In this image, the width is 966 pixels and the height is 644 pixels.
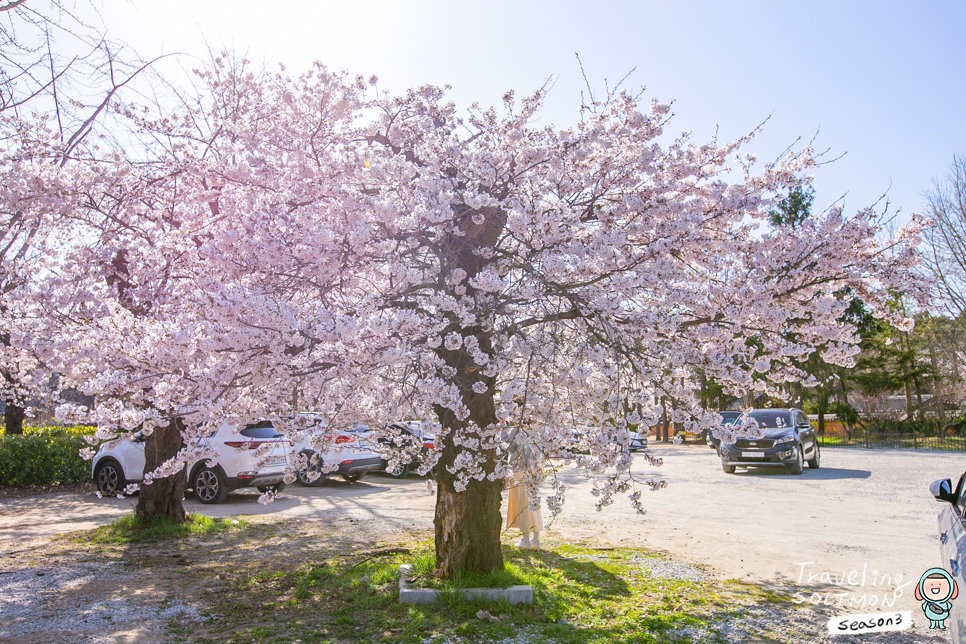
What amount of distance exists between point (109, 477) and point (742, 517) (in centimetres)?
1126

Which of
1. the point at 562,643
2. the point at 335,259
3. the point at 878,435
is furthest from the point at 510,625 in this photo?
the point at 878,435

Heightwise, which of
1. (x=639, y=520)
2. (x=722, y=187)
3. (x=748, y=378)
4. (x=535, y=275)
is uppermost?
(x=722, y=187)

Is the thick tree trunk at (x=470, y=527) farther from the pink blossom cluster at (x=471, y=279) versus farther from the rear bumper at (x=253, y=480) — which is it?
the rear bumper at (x=253, y=480)

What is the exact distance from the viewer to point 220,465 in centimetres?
1122

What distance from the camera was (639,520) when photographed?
10133mm

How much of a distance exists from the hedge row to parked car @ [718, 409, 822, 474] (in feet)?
49.8

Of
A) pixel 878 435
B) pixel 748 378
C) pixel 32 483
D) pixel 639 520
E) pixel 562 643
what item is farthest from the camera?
pixel 878 435

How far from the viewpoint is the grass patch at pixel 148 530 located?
8109 mm

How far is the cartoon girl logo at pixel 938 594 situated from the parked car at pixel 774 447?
1166 cm

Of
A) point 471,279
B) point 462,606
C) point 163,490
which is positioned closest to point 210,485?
point 163,490

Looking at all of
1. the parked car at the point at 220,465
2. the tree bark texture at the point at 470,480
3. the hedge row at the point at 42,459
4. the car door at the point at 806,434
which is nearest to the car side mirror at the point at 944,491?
the tree bark texture at the point at 470,480

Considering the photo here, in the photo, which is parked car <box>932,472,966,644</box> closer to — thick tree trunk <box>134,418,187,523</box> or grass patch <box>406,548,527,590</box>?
grass patch <box>406,548,527,590</box>

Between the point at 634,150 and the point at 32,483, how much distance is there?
46.6 ft

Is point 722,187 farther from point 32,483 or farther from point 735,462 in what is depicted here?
point 32,483
